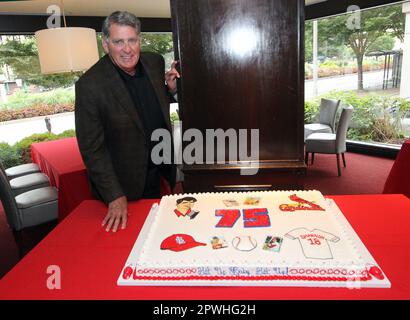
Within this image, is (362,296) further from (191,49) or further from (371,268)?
(191,49)

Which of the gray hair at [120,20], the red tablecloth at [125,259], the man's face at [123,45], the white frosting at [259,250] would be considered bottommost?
the red tablecloth at [125,259]

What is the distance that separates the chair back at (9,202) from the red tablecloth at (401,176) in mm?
2599

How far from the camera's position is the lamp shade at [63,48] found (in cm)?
289

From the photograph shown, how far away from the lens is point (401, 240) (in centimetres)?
104

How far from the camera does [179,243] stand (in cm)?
105

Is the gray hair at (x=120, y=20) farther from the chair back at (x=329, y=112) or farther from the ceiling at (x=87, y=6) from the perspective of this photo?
the chair back at (x=329, y=112)

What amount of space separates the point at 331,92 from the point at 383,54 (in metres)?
1.05

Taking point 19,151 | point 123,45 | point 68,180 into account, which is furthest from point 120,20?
point 19,151

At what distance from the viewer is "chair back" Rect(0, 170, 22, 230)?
2441 millimetres

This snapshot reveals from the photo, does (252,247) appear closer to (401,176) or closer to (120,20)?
(120,20)

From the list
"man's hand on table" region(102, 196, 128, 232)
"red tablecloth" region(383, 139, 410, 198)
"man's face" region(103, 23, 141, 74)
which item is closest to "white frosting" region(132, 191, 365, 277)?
"man's hand on table" region(102, 196, 128, 232)

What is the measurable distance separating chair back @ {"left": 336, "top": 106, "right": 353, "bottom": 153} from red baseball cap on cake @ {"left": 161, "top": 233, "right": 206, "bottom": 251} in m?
3.59

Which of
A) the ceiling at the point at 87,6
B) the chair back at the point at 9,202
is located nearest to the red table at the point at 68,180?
the chair back at the point at 9,202

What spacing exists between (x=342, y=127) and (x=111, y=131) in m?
3.39
